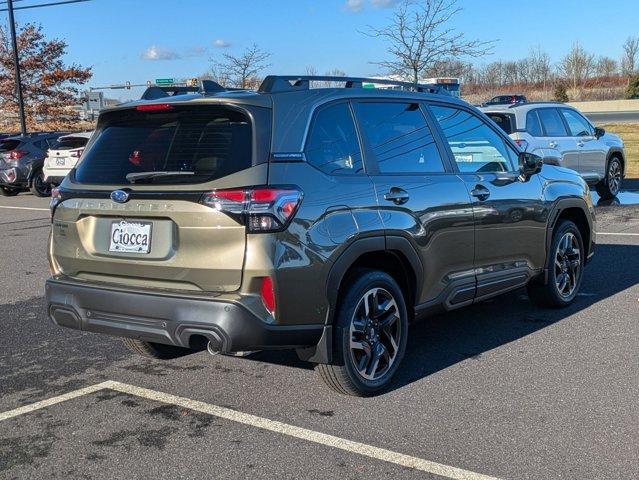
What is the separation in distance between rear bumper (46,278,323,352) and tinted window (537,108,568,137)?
985 centimetres

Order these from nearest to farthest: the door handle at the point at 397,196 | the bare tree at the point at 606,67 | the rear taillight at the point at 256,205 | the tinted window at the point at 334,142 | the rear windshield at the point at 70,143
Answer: the rear taillight at the point at 256,205
the tinted window at the point at 334,142
the door handle at the point at 397,196
the rear windshield at the point at 70,143
the bare tree at the point at 606,67

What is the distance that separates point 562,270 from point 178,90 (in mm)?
3583

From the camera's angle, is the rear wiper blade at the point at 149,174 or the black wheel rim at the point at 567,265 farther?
the black wheel rim at the point at 567,265

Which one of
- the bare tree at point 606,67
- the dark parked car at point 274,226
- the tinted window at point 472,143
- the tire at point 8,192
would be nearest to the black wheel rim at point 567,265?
the tinted window at point 472,143

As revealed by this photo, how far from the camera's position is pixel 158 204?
400cm

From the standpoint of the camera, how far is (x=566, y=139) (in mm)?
13102

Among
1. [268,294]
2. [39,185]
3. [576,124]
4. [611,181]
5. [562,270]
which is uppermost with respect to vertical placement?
[576,124]

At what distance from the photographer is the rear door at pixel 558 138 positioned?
41.8 feet

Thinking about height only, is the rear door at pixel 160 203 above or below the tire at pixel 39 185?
above

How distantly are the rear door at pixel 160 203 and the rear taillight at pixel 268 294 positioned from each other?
0.43ft

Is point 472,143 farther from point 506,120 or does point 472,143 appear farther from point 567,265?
point 506,120

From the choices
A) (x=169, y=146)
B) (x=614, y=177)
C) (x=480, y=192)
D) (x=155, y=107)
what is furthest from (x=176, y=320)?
(x=614, y=177)

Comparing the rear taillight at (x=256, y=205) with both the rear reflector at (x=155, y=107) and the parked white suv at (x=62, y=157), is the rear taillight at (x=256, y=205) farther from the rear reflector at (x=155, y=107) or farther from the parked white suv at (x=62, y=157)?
the parked white suv at (x=62, y=157)

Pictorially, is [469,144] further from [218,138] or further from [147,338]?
[147,338]
